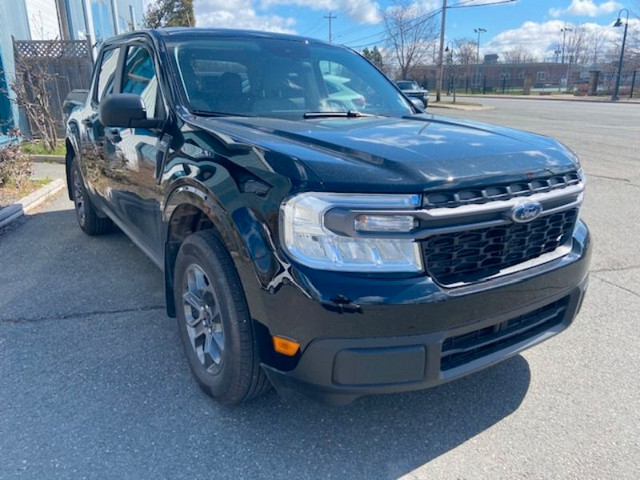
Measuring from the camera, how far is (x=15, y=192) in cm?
666

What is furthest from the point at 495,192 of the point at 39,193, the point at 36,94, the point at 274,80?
the point at 36,94

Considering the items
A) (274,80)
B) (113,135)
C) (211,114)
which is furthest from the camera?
(113,135)

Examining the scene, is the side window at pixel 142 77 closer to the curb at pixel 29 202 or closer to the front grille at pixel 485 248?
the front grille at pixel 485 248

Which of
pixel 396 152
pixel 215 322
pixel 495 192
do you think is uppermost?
pixel 396 152

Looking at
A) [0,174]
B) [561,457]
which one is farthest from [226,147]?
[0,174]

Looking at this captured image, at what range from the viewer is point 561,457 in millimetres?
2238

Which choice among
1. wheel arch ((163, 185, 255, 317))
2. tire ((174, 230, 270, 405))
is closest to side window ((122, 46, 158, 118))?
wheel arch ((163, 185, 255, 317))

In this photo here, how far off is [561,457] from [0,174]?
699cm

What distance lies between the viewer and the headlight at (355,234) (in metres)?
1.88

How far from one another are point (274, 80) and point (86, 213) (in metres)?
2.88

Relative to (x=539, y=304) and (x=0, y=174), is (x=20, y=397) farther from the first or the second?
(x=0, y=174)

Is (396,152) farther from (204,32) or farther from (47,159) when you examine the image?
(47,159)

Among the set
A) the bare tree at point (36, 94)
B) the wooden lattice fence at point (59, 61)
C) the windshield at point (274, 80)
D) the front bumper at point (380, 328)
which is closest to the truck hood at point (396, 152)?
the windshield at point (274, 80)

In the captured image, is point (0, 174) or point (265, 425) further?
point (0, 174)
